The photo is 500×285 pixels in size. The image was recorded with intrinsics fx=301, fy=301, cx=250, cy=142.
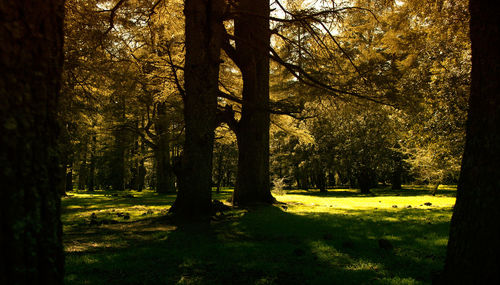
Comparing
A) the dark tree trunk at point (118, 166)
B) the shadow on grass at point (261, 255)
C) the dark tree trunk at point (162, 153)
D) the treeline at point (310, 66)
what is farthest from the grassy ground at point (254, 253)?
the dark tree trunk at point (118, 166)

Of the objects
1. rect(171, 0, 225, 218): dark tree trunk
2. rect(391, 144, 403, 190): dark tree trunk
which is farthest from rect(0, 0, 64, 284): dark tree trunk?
rect(391, 144, 403, 190): dark tree trunk

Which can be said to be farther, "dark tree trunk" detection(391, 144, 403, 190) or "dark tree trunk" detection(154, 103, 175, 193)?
"dark tree trunk" detection(391, 144, 403, 190)

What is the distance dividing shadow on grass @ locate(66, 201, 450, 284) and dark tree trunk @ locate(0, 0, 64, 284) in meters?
1.94

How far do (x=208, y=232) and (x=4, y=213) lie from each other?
188 inches

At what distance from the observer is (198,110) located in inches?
287

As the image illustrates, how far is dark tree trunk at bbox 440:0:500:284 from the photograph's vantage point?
2.48 metres

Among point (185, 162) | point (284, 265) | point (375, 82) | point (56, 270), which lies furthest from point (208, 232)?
point (375, 82)

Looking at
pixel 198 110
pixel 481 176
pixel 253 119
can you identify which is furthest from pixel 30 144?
pixel 253 119

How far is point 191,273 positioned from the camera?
3.68 m

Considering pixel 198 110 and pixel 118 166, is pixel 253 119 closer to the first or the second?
pixel 198 110

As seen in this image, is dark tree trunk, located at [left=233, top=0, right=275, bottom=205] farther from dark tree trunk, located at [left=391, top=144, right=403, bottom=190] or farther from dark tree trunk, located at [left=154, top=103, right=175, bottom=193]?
dark tree trunk, located at [left=391, top=144, right=403, bottom=190]

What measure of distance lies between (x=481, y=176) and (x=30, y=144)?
3364 mm

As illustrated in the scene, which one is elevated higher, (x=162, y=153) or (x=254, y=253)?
(x=162, y=153)

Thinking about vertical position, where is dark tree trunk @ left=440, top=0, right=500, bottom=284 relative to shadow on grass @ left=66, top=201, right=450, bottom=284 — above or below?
above
